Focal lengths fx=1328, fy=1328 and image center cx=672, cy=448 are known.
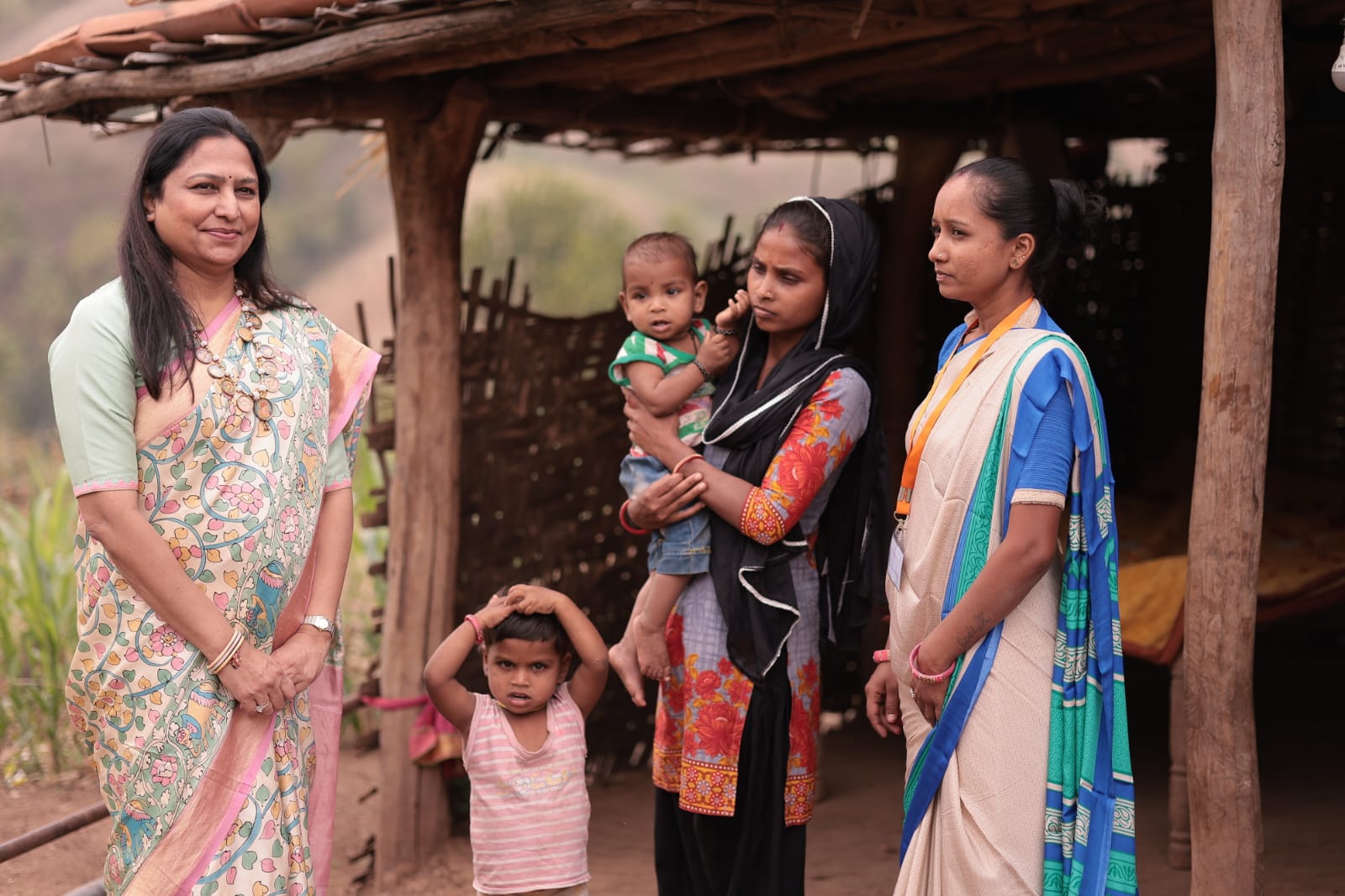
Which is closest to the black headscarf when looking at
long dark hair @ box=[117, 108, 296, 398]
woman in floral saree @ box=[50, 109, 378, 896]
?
woman in floral saree @ box=[50, 109, 378, 896]

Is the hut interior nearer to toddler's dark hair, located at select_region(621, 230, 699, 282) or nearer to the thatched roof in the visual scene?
the thatched roof

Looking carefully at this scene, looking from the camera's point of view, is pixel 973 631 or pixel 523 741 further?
pixel 523 741

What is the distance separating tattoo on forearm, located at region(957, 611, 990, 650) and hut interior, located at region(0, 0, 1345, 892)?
3.62 feet

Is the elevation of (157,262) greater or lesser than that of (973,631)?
greater

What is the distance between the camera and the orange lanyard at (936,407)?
2541 mm

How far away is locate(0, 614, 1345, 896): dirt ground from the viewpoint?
14.4 ft

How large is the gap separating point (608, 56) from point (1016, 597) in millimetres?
2466

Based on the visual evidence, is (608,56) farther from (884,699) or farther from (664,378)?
(884,699)

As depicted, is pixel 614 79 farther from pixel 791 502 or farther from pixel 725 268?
pixel 791 502

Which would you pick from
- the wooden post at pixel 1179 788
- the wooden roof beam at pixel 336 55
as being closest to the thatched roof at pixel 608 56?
the wooden roof beam at pixel 336 55

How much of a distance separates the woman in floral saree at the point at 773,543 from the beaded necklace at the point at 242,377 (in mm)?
856

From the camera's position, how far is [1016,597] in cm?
241

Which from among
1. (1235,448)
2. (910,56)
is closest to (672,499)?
(1235,448)

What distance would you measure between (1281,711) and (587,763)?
3112mm
